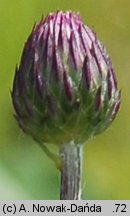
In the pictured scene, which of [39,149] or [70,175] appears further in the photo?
[39,149]

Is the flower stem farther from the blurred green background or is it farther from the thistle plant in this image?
the blurred green background

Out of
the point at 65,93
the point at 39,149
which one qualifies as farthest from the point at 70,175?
the point at 39,149

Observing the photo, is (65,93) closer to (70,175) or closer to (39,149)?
(70,175)

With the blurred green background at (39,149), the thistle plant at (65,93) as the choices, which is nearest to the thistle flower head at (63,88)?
the thistle plant at (65,93)

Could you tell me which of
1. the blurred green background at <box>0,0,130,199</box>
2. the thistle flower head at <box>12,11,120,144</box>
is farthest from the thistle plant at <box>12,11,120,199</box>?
the blurred green background at <box>0,0,130,199</box>

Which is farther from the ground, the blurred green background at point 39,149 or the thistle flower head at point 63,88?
the blurred green background at point 39,149

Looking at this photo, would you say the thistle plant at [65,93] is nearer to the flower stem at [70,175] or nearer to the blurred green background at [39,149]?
the flower stem at [70,175]
